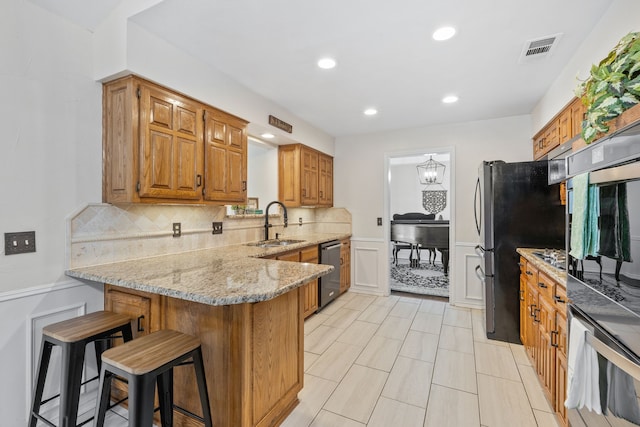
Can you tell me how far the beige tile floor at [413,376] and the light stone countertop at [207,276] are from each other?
941 millimetres

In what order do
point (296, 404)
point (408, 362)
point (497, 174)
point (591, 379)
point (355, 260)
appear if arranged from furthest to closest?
point (355, 260) → point (497, 174) → point (408, 362) → point (296, 404) → point (591, 379)

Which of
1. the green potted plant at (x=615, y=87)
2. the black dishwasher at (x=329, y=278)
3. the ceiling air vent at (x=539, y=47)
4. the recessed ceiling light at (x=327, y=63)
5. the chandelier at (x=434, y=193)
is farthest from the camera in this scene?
the chandelier at (x=434, y=193)

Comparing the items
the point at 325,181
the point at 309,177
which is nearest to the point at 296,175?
the point at 309,177

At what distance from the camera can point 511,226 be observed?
2832 mm

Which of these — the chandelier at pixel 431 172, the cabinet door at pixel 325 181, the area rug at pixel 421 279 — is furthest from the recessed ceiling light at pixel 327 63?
the chandelier at pixel 431 172

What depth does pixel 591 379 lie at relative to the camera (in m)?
1.16

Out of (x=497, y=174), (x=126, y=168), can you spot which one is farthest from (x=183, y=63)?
(x=497, y=174)

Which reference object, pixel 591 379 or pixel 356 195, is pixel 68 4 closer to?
pixel 591 379

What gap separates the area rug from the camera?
4715 mm

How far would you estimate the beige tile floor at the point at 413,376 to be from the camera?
1.84 meters

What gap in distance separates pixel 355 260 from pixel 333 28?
3415 mm

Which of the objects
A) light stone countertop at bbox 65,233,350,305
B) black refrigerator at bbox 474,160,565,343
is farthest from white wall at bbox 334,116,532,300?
light stone countertop at bbox 65,233,350,305

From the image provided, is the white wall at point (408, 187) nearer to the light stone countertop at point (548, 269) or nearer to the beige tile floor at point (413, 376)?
the beige tile floor at point (413, 376)

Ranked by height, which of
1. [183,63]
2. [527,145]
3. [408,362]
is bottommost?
[408,362]
